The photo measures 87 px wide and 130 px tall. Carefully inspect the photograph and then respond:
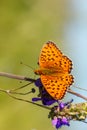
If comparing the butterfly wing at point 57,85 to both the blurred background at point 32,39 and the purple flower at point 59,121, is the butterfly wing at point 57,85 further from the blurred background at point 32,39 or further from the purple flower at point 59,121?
the blurred background at point 32,39

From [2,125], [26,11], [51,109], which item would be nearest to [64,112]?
[51,109]

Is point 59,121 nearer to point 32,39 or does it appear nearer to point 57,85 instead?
point 57,85

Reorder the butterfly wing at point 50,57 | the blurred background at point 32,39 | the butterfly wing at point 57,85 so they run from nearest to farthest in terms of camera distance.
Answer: the butterfly wing at point 57,85 → the butterfly wing at point 50,57 → the blurred background at point 32,39

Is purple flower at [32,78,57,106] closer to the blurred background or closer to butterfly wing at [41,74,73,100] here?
butterfly wing at [41,74,73,100]

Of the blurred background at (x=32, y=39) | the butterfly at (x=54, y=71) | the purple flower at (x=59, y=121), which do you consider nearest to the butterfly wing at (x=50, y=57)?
the butterfly at (x=54, y=71)

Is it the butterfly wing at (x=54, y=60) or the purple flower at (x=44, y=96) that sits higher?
the butterfly wing at (x=54, y=60)

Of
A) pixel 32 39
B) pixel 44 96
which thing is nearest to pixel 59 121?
pixel 44 96

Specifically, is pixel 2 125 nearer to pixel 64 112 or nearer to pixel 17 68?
pixel 17 68
